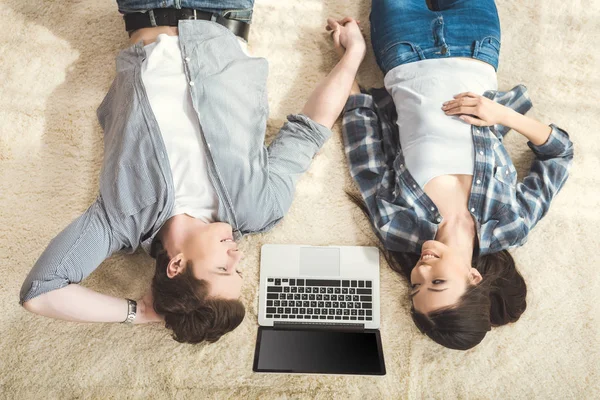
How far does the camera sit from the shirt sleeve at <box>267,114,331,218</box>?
1398 millimetres

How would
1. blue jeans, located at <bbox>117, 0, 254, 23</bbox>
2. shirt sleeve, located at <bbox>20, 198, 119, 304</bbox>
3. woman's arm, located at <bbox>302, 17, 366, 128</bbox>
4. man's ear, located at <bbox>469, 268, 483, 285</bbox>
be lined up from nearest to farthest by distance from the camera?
1. shirt sleeve, located at <bbox>20, 198, 119, 304</bbox>
2. man's ear, located at <bbox>469, 268, 483, 285</bbox>
3. blue jeans, located at <bbox>117, 0, 254, 23</bbox>
4. woman's arm, located at <bbox>302, 17, 366, 128</bbox>

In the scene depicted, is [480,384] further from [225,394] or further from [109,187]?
[109,187]

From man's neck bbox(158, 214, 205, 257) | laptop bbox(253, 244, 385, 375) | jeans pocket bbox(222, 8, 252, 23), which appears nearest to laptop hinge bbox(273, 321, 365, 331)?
laptop bbox(253, 244, 385, 375)

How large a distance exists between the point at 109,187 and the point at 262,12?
0.79m

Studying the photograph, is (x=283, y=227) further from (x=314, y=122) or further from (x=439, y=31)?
(x=439, y=31)

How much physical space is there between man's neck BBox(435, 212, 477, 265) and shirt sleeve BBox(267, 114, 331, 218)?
42cm

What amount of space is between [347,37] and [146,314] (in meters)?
1.02

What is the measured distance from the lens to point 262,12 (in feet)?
5.42

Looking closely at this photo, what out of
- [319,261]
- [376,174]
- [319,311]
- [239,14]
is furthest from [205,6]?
[319,311]

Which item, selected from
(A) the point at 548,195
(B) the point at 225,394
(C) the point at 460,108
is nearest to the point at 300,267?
(B) the point at 225,394

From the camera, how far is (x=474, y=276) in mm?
1294

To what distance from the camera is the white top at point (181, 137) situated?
4.25 feet

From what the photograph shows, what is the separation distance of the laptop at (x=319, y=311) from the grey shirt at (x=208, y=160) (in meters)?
0.15

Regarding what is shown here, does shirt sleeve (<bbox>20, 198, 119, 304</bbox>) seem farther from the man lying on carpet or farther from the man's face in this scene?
the man's face
